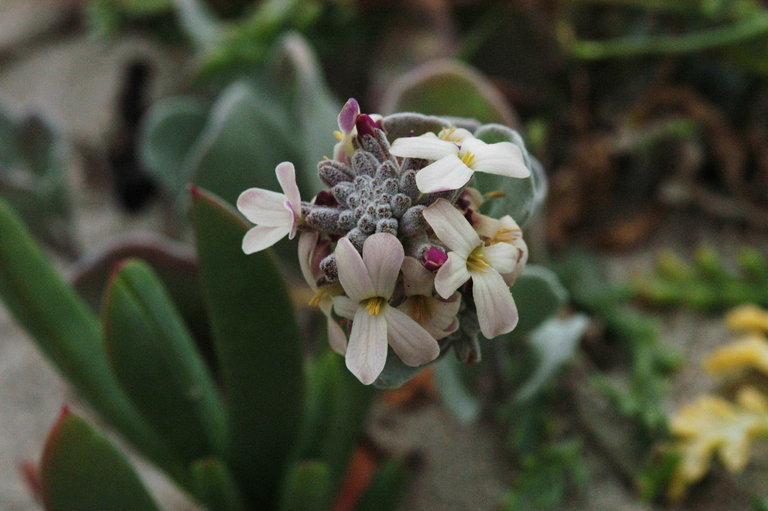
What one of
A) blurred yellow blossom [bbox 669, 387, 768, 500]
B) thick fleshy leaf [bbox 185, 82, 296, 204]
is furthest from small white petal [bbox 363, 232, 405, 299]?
blurred yellow blossom [bbox 669, 387, 768, 500]

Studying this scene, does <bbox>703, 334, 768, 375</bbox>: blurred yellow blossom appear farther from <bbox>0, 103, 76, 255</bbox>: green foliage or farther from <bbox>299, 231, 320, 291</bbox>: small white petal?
<bbox>0, 103, 76, 255</bbox>: green foliage

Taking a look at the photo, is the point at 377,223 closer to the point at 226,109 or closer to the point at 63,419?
the point at 63,419

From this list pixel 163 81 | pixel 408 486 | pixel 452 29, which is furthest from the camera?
pixel 163 81

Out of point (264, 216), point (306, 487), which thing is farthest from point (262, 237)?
point (306, 487)

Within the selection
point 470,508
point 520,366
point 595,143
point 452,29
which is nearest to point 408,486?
point 470,508

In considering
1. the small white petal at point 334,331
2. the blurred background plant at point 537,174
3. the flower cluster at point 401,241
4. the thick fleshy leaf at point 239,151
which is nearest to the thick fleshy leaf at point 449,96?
the blurred background plant at point 537,174

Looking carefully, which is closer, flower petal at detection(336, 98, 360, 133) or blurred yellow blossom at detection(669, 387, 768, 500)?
flower petal at detection(336, 98, 360, 133)
